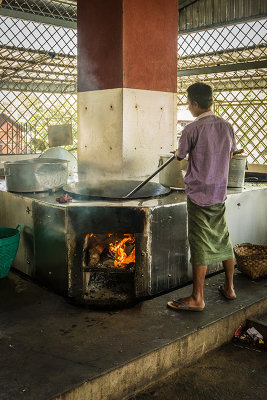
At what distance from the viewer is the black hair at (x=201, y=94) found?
2.48 meters

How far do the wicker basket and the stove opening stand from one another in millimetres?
988

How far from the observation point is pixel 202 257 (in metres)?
2.56

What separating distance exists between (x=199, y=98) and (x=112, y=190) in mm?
1060

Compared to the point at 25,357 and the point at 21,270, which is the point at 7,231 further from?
the point at 25,357

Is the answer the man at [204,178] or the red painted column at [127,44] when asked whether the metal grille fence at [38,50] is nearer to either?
the red painted column at [127,44]

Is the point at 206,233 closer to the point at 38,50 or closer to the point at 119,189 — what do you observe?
the point at 119,189

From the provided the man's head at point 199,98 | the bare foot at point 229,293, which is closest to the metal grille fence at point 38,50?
the man's head at point 199,98

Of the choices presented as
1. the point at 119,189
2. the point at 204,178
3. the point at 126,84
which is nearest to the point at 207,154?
the point at 204,178

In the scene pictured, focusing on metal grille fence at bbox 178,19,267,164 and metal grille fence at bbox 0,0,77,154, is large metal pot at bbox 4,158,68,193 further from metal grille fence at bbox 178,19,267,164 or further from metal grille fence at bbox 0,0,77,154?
metal grille fence at bbox 178,19,267,164

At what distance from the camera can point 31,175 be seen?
323 centimetres

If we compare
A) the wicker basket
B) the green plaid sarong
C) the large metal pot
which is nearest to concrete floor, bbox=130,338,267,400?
the green plaid sarong

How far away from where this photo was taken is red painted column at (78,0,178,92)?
3574 millimetres

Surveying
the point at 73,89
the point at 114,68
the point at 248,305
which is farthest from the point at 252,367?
the point at 73,89

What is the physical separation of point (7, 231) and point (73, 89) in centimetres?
596
